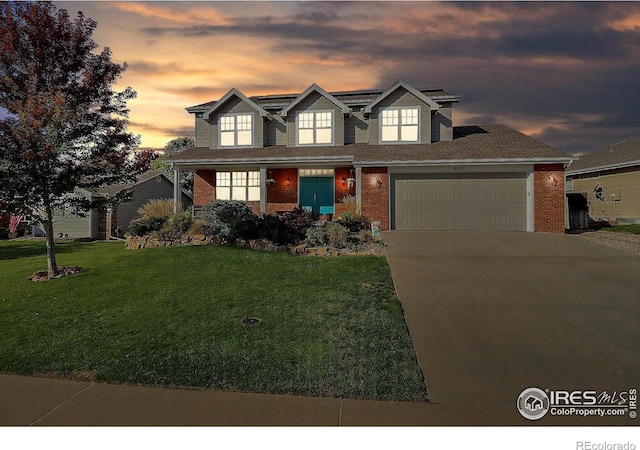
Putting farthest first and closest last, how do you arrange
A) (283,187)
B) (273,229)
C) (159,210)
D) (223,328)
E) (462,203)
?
(283,187), (462,203), (159,210), (273,229), (223,328)

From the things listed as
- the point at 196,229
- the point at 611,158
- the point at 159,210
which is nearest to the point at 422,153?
the point at 196,229

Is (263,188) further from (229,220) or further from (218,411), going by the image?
(218,411)

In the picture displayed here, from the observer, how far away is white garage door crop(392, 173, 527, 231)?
16281mm

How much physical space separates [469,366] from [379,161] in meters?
12.5

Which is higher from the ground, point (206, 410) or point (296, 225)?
point (296, 225)

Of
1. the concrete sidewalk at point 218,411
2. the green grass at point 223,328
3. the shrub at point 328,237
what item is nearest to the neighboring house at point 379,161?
the shrub at point 328,237

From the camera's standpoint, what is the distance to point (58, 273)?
33.3 ft

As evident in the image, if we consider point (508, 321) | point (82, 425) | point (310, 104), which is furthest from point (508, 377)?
point (310, 104)

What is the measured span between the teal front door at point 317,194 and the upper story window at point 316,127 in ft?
6.49

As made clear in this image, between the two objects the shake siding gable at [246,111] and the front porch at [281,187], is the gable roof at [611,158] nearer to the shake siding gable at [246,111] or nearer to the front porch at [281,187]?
the front porch at [281,187]

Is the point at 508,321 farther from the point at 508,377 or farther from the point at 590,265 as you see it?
the point at 590,265

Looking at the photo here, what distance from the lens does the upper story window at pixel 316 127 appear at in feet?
64.1

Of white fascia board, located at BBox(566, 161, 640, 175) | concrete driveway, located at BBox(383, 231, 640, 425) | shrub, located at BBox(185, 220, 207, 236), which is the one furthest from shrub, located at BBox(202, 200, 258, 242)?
white fascia board, located at BBox(566, 161, 640, 175)

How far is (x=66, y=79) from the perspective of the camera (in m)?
10.5
